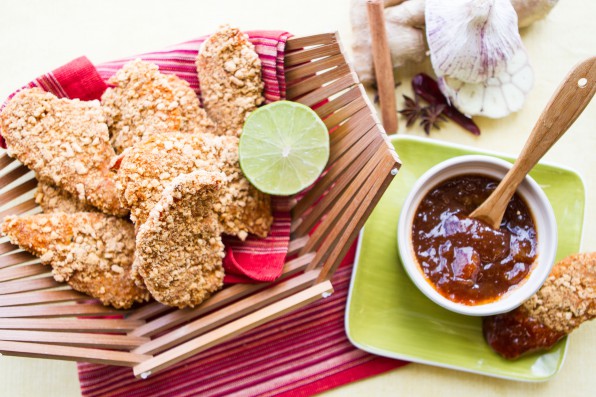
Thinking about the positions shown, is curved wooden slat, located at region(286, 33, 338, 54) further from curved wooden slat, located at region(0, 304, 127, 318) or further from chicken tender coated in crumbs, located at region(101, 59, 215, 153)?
curved wooden slat, located at region(0, 304, 127, 318)

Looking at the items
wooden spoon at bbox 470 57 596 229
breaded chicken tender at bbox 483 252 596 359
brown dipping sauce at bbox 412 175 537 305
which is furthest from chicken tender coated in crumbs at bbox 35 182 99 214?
breaded chicken tender at bbox 483 252 596 359

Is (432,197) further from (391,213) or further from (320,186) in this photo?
(320,186)

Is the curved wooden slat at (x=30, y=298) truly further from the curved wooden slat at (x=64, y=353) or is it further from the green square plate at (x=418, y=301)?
the green square plate at (x=418, y=301)

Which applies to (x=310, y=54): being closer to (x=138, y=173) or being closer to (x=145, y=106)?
(x=145, y=106)

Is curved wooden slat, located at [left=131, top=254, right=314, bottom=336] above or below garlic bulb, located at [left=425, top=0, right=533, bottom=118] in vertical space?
below

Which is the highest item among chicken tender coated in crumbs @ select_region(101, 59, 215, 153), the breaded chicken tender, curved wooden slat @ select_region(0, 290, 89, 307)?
chicken tender coated in crumbs @ select_region(101, 59, 215, 153)

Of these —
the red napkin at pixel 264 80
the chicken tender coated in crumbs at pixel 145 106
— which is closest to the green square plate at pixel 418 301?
the red napkin at pixel 264 80

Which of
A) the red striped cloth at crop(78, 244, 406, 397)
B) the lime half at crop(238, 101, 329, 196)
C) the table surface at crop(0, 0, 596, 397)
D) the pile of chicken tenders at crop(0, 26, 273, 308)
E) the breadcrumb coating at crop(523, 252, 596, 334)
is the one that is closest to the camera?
the pile of chicken tenders at crop(0, 26, 273, 308)
